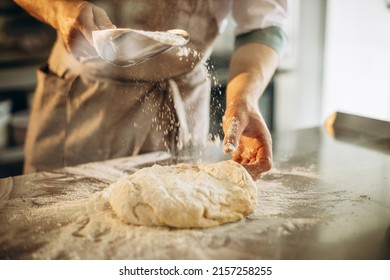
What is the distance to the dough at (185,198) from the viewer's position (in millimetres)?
936

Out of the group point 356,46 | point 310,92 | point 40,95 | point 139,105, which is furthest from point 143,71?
point 310,92

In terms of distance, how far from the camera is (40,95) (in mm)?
1573

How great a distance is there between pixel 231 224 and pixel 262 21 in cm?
86

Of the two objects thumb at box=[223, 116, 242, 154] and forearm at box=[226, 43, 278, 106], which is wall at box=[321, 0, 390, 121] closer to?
forearm at box=[226, 43, 278, 106]

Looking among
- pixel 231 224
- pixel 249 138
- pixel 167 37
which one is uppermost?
pixel 167 37

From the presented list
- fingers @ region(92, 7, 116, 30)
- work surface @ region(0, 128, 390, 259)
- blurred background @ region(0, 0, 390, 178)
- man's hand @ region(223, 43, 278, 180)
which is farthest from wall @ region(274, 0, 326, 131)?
fingers @ region(92, 7, 116, 30)

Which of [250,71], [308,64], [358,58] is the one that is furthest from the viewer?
[308,64]

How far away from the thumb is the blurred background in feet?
1.64

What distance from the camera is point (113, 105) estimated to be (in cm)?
153

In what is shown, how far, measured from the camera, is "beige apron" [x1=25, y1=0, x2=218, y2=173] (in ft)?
4.92

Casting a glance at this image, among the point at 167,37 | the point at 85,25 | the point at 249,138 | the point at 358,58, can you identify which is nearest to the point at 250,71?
the point at 249,138

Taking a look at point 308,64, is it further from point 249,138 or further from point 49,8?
point 49,8
